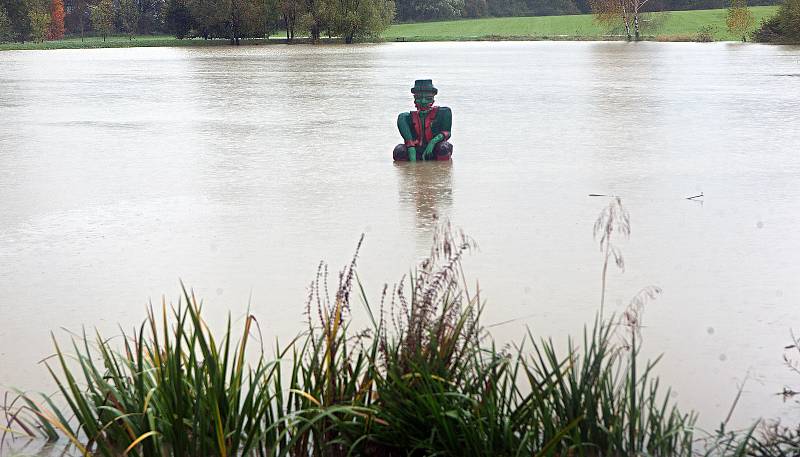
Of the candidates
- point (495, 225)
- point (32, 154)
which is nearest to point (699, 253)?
point (495, 225)

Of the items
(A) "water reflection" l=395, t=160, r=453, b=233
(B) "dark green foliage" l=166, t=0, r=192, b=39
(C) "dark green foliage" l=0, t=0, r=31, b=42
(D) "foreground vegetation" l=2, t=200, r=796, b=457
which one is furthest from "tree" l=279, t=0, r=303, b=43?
(D) "foreground vegetation" l=2, t=200, r=796, b=457

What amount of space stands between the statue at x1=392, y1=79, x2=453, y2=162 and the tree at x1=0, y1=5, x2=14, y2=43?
6607cm

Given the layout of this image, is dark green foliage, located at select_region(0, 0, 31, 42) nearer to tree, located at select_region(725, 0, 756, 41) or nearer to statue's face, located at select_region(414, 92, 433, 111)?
tree, located at select_region(725, 0, 756, 41)

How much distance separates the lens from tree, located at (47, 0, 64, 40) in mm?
87000

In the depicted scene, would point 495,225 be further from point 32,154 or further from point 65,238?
point 32,154

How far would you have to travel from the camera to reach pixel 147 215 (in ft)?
23.7

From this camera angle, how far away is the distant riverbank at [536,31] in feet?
210

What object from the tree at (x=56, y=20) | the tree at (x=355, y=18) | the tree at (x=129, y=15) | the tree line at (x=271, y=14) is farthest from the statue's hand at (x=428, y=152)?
the tree at (x=56, y=20)

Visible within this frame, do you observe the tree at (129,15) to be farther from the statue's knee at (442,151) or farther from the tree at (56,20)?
the statue's knee at (442,151)

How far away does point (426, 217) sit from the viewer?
22.8 ft

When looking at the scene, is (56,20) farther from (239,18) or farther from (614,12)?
(614,12)

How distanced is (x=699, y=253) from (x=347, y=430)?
3351mm

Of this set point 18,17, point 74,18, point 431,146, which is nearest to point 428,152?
point 431,146

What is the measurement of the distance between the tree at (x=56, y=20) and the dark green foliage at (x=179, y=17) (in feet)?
58.2
